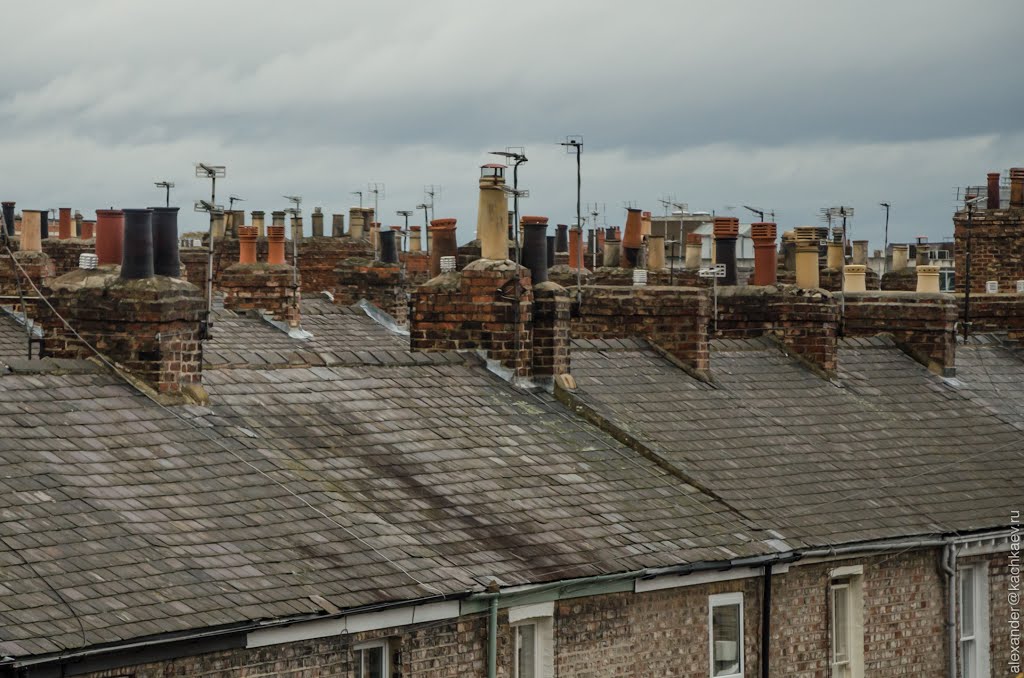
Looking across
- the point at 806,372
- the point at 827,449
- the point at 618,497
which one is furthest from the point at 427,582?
the point at 806,372

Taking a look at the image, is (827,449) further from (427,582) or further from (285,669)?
(285,669)

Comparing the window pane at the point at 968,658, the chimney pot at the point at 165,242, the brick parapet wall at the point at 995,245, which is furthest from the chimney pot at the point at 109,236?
the brick parapet wall at the point at 995,245

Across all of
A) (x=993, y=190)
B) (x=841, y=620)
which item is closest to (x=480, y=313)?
(x=841, y=620)

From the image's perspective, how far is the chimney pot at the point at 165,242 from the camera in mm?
19906

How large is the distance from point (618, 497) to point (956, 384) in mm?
11368

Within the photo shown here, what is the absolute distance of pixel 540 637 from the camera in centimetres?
1736

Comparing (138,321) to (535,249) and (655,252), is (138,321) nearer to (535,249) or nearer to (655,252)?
(535,249)

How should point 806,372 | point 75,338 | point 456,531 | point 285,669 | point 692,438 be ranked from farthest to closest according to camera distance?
point 806,372 < point 692,438 < point 75,338 < point 456,531 < point 285,669

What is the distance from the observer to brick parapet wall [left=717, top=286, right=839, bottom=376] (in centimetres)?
2783

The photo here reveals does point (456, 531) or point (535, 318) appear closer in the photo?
point (456, 531)

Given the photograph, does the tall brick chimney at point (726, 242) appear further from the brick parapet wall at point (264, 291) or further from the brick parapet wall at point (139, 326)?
the brick parapet wall at point (139, 326)

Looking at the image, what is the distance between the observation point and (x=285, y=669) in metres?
14.8

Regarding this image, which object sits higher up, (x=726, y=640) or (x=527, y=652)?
(x=527, y=652)

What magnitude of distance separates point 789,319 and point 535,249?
589cm
